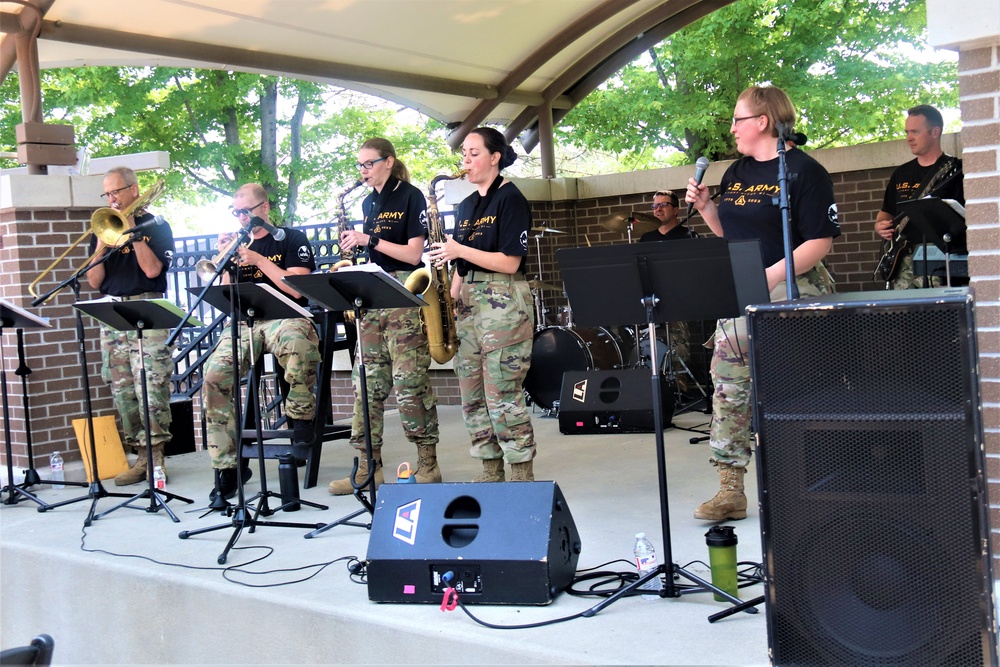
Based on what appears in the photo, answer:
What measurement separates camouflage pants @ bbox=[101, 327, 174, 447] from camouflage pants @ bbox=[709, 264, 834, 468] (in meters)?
3.89

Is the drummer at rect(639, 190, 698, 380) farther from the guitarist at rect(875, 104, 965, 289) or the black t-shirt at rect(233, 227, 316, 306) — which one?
the black t-shirt at rect(233, 227, 316, 306)

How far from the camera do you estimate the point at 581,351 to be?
28.9ft

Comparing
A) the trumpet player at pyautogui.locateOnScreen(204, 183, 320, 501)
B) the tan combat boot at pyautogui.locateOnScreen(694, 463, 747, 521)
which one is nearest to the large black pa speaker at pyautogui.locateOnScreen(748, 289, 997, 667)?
the tan combat boot at pyautogui.locateOnScreen(694, 463, 747, 521)

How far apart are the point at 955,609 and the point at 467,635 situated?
1719 millimetres

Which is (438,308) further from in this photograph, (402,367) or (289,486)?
(289,486)

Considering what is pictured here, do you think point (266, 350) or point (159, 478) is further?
point (266, 350)

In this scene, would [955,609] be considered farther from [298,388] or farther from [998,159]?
[298,388]

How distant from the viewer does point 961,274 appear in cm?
645

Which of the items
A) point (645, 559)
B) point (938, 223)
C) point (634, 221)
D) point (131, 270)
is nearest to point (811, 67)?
point (634, 221)

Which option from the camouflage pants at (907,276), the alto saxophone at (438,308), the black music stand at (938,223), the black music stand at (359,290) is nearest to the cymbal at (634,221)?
the camouflage pants at (907,276)

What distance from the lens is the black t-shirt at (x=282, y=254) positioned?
6.38 meters

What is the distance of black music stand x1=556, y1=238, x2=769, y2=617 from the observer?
376 centimetres

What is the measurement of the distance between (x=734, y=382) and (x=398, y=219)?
7.63 ft

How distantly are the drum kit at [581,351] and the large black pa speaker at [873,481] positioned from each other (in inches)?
222
